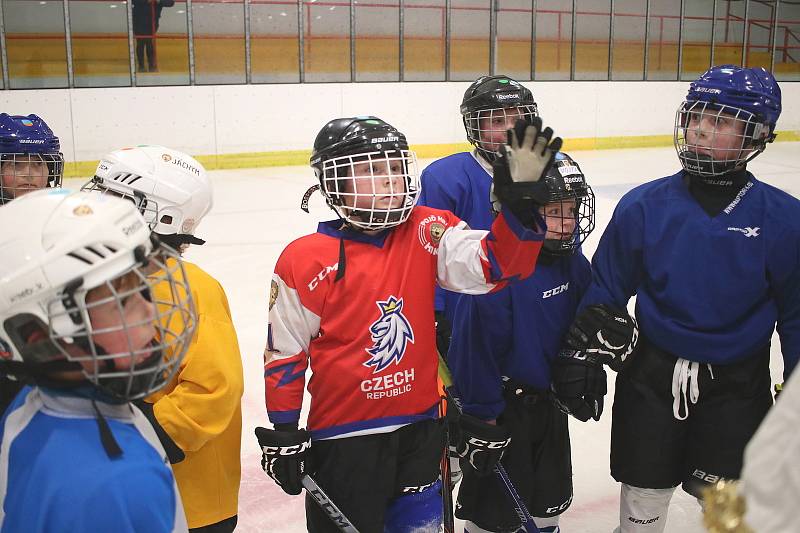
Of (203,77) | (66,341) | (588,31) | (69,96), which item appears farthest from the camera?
(588,31)

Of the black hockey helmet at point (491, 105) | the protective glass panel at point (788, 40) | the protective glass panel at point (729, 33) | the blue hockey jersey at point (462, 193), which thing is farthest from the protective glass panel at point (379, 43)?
the blue hockey jersey at point (462, 193)

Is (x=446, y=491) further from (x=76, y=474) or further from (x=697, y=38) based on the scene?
(x=697, y=38)

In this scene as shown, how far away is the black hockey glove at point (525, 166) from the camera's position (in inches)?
60.7

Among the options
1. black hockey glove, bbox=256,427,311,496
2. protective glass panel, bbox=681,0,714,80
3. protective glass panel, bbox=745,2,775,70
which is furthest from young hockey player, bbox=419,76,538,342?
protective glass panel, bbox=745,2,775,70

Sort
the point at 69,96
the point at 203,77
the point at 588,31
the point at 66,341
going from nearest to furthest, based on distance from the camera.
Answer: the point at 66,341 → the point at 69,96 → the point at 203,77 → the point at 588,31

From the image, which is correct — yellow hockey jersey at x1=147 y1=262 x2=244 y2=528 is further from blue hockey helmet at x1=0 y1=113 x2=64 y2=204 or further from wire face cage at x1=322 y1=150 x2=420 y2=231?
blue hockey helmet at x1=0 y1=113 x2=64 y2=204

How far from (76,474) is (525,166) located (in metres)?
0.93

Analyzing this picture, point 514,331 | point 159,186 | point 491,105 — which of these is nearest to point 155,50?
point 491,105

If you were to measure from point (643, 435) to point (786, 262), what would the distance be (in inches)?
20.7

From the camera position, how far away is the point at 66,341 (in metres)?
1.01

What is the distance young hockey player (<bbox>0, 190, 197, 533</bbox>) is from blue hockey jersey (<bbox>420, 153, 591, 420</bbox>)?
116 centimetres

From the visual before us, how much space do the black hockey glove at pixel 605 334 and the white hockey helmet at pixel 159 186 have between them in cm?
91

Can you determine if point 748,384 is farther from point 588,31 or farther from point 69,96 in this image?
point 588,31

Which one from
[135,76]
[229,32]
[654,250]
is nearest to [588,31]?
[229,32]
